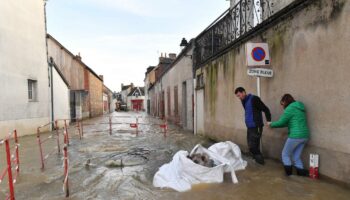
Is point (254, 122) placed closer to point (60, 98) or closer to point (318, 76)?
point (318, 76)

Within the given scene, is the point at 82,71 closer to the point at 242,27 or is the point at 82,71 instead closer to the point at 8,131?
the point at 8,131

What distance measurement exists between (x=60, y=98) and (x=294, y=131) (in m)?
18.9

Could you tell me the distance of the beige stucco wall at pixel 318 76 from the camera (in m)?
5.03

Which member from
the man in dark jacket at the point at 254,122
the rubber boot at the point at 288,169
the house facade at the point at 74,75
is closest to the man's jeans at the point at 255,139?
the man in dark jacket at the point at 254,122

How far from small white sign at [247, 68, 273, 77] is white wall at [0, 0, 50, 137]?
12201 mm

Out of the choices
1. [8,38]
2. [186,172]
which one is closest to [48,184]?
[186,172]

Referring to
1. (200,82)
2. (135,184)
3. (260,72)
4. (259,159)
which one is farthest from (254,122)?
(200,82)

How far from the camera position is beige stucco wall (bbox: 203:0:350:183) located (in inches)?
198

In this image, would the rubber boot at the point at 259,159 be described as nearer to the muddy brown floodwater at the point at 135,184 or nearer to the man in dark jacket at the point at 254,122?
the man in dark jacket at the point at 254,122

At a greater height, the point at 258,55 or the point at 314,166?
the point at 258,55

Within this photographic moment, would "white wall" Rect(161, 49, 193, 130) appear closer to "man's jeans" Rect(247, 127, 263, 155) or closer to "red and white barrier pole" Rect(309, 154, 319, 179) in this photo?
"man's jeans" Rect(247, 127, 263, 155)

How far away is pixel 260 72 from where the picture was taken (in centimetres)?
712

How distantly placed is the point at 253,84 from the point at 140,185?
424 cm

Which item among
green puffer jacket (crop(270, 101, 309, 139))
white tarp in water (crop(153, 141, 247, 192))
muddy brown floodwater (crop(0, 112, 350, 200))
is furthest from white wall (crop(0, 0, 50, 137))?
Result: green puffer jacket (crop(270, 101, 309, 139))
